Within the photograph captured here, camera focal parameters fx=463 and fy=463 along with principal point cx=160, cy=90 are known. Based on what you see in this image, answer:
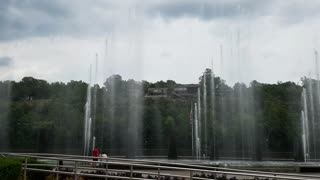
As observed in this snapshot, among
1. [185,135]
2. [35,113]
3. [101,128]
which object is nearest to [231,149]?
[185,135]

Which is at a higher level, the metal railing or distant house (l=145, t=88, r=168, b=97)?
distant house (l=145, t=88, r=168, b=97)

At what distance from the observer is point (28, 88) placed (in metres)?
80.1

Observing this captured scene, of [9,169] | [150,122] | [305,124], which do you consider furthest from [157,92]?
[9,169]

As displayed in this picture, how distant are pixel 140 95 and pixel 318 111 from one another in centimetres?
2325

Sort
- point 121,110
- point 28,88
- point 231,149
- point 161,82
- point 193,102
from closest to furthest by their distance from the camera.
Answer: point 231,149, point 121,110, point 193,102, point 28,88, point 161,82

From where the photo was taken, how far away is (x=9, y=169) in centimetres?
1312

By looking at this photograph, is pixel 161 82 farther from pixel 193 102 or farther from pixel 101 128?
pixel 101 128

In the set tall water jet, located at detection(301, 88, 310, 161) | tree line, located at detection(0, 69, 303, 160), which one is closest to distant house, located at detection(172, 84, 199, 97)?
tree line, located at detection(0, 69, 303, 160)

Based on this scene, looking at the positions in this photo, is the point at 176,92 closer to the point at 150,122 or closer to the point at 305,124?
the point at 150,122

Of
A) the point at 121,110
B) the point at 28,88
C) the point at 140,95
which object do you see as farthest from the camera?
the point at 28,88

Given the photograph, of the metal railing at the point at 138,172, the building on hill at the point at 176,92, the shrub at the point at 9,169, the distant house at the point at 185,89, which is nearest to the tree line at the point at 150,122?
the building on hill at the point at 176,92

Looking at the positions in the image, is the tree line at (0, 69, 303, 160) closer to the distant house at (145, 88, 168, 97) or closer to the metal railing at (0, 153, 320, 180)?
the distant house at (145, 88, 168, 97)

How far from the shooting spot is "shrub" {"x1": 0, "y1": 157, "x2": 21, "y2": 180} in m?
12.9

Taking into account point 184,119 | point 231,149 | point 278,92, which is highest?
point 278,92
